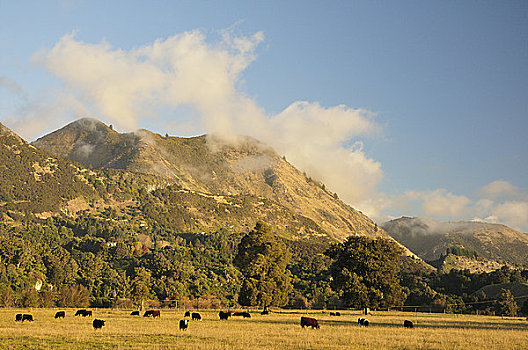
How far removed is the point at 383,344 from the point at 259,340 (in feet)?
28.4

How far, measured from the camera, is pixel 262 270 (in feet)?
254

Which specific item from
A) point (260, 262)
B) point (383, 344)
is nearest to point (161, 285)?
point (260, 262)

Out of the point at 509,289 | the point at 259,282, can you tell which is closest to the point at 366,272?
the point at 259,282

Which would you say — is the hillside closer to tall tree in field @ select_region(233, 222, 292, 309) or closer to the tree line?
the tree line

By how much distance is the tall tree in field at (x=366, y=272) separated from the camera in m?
75.0

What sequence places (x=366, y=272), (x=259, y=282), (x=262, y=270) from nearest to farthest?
(x=259, y=282) < (x=262, y=270) < (x=366, y=272)

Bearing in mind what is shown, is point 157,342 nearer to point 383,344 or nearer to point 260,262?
point 383,344

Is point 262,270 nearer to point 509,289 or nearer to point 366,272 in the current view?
point 366,272

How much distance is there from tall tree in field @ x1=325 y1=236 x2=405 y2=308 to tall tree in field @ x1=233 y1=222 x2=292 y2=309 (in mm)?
9013

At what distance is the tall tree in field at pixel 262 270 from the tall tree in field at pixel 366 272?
355 inches

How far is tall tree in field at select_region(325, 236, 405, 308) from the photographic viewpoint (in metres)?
75.0

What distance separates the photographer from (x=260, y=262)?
7694 cm

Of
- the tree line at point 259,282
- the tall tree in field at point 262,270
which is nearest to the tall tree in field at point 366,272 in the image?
the tree line at point 259,282

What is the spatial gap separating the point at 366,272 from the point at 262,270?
17.8 m
